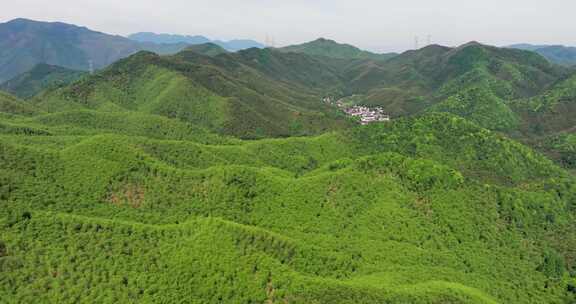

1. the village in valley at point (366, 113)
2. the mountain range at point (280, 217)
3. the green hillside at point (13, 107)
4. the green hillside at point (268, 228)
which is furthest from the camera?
the village in valley at point (366, 113)

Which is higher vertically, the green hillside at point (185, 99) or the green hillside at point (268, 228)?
the green hillside at point (185, 99)

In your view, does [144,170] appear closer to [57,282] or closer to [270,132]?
[57,282]

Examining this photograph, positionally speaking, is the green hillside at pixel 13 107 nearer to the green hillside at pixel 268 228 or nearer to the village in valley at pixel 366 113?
the green hillside at pixel 268 228

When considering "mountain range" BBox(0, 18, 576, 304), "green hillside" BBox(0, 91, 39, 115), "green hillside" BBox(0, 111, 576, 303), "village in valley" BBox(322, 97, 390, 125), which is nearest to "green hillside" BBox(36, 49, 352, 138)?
"green hillside" BBox(0, 91, 39, 115)

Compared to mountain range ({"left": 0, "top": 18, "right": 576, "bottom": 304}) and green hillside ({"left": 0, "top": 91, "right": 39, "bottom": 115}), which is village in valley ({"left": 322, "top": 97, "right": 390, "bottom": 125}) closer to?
mountain range ({"left": 0, "top": 18, "right": 576, "bottom": 304})

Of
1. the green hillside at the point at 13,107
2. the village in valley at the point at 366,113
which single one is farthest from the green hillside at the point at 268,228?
the village in valley at the point at 366,113

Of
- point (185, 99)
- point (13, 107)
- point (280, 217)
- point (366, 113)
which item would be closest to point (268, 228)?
point (280, 217)

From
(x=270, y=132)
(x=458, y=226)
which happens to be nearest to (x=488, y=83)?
(x=270, y=132)

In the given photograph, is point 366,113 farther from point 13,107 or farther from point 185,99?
point 13,107

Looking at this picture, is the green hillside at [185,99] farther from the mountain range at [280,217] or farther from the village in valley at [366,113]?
the village in valley at [366,113]

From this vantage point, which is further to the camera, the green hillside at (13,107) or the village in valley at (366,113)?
the village in valley at (366,113)

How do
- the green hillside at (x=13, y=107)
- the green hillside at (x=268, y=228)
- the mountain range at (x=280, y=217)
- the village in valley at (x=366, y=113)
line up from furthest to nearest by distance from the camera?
the village in valley at (x=366, y=113), the green hillside at (x=13, y=107), the mountain range at (x=280, y=217), the green hillside at (x=268, y=228)
